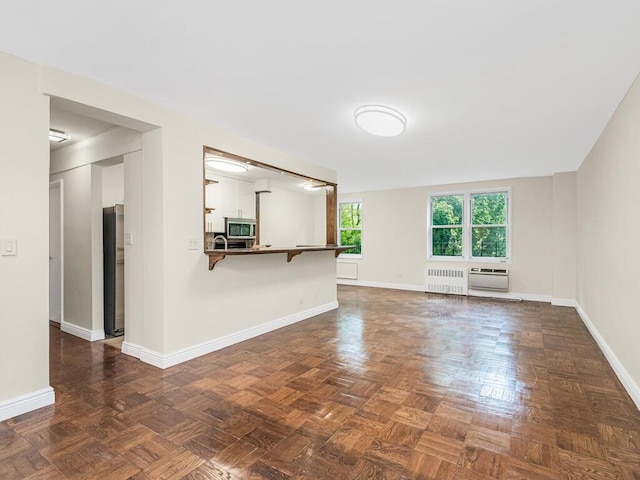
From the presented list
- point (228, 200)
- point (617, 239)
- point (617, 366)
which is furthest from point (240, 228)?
Result: point (617, 366)

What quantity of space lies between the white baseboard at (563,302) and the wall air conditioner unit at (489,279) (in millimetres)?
744

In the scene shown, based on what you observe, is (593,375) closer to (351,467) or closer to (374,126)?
(351,467)

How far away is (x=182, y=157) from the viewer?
310cm

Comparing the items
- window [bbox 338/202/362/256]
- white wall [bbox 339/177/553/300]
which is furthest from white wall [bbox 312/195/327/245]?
white wall [bbox 339/177/553/300]

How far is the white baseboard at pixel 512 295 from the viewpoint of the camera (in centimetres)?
605

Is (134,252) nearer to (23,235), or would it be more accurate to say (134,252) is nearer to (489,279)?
(23,235)

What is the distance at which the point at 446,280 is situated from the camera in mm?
6809

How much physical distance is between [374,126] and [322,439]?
98.1 inches

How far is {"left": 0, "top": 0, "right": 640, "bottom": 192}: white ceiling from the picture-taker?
1.68 m

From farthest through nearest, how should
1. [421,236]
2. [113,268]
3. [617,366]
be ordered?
1. [421,236]
2. [113,268]
3. [617,366]

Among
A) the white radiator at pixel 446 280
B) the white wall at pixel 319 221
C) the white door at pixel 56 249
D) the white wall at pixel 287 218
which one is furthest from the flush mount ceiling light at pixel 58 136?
the white radiator at pixel 446 280

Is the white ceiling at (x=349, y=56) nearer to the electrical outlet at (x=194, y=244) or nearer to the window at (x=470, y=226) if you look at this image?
the electrical outlet at (x=194, y=244)

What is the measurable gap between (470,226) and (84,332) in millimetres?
6583

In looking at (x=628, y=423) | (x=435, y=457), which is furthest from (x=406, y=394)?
(x=628, y=423)
